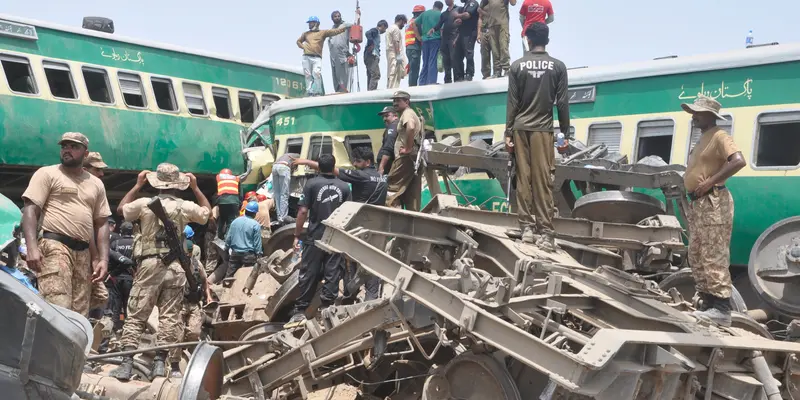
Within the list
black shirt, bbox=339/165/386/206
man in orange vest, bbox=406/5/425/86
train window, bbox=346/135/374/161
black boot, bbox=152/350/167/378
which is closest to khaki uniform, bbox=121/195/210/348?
black boot, bbox=152/350/167/378

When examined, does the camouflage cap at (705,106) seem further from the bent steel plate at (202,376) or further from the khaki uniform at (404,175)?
the bent steel plate at (202,376)

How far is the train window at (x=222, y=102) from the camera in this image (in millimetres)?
18438

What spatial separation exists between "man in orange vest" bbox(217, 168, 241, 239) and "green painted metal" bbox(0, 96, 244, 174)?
189cm

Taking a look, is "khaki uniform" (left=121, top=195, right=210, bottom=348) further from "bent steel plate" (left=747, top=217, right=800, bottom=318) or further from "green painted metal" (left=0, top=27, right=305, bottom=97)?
"green painted metal" (left=0, top=27, right=305, bottom=97)

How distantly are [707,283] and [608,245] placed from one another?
1460 millimetres

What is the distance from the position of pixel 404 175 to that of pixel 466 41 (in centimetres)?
480

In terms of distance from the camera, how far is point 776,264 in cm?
902

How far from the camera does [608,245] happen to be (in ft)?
27.1

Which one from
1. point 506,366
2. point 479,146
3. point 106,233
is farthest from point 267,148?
point 506,366

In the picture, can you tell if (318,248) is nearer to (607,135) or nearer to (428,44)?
(607,135)

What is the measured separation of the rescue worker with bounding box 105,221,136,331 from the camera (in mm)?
10611

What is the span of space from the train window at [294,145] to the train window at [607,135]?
6049 mm

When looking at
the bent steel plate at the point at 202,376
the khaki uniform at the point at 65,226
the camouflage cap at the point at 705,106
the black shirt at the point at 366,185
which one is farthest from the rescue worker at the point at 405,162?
the bent steel plate at the point at 202,376

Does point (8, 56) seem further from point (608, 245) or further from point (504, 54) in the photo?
point (608, 245)
